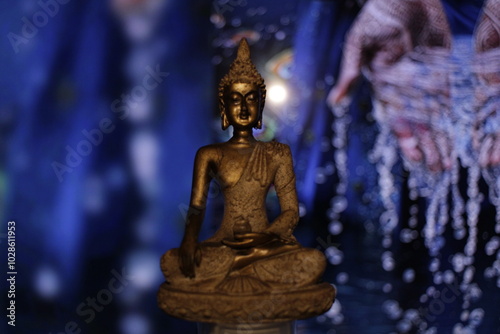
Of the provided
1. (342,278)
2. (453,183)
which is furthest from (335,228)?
(453,183)

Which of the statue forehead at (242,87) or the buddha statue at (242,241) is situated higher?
the statue forehead at (242,87)

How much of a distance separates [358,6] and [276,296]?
8.31 feet

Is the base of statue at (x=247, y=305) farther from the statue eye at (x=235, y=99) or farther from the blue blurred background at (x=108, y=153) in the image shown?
the blue blurred background at (x=108, y=153)

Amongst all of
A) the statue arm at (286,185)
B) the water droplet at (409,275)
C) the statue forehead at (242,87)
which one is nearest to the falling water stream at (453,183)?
the water droplet at (409,275)

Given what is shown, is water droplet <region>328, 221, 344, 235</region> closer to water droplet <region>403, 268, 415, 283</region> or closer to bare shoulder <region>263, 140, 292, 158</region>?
water droplet <region>403, 268, 415, 283</region>

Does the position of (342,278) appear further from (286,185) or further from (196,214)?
(196,214)

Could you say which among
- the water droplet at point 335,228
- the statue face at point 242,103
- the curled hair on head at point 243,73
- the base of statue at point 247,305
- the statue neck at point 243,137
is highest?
the curled hair on head at point 243,73

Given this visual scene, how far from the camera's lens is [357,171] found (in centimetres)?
463

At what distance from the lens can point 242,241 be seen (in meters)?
2.63

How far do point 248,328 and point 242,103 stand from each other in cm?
79

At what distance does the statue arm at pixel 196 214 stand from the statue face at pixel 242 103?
155 mm

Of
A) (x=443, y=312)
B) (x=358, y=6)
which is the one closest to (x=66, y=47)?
(x=358, y=6)

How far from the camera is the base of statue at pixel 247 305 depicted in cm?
253

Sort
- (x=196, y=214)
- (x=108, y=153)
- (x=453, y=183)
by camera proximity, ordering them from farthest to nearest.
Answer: (x=453, y=183) < (x=108, y=153) < (x=196, y=214)
